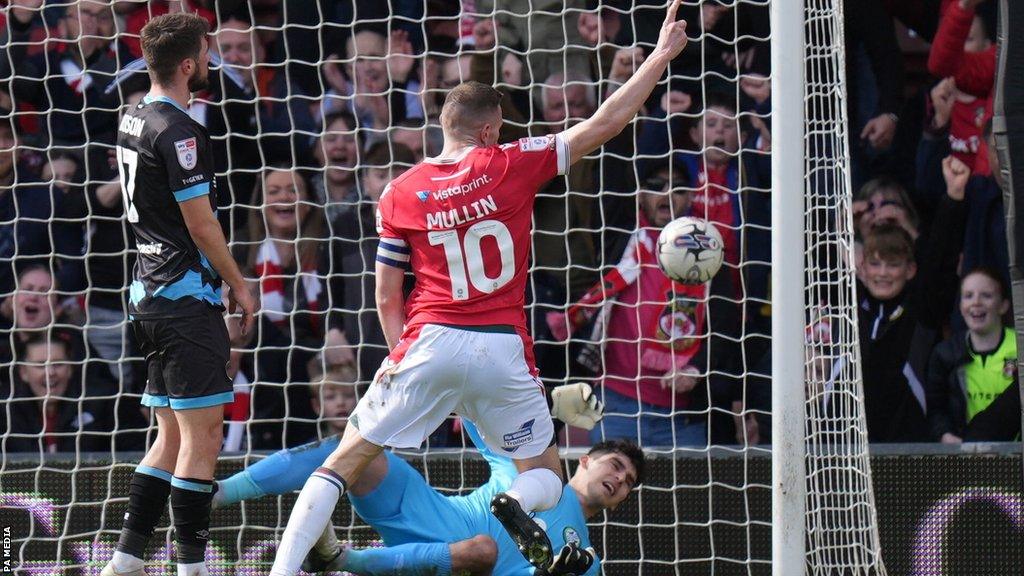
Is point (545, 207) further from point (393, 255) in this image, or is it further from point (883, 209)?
point (393, 255)

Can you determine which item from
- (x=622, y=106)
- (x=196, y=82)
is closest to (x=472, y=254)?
(x=622, y=106)

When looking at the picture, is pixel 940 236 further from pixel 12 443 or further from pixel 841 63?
pixel 12 443

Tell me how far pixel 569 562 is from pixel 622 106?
4.81 ft

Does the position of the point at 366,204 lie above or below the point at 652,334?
above

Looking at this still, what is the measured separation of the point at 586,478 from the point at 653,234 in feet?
4.64

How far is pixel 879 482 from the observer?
573 centimetres

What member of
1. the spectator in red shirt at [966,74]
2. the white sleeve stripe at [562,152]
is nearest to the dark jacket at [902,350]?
the spectator in red shirt at [966,74]

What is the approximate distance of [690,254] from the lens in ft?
17.2

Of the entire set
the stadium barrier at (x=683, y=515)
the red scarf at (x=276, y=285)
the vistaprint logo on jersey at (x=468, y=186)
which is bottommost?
the stadium barrier at (x=683, y=515)

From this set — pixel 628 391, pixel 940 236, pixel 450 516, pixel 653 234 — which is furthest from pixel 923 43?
Result: pixel 450 516

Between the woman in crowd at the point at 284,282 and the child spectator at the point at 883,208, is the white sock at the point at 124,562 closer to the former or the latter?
the woman in crowd at the point at 284,282

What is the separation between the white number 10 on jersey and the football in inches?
42.1

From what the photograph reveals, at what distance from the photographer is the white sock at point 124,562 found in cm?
447

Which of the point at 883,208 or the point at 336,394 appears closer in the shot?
the point at 336,394
